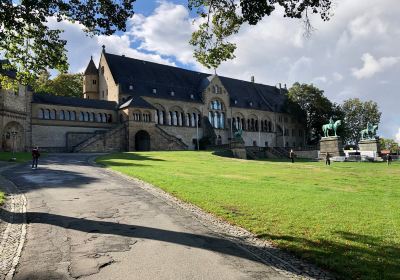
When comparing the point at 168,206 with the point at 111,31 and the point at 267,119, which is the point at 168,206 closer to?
the point at 111,31

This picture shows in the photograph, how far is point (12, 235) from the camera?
9719 millimetres

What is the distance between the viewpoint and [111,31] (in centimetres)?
1385

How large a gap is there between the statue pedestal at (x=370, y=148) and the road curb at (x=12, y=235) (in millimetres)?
51204

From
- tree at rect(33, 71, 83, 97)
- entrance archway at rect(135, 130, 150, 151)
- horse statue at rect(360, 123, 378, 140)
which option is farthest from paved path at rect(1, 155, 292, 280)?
tree at rect(33, 71, 83, 97)

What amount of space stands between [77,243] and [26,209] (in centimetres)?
462

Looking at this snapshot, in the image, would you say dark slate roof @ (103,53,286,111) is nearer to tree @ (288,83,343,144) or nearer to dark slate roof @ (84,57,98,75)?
dark slate roof @ (84,57,98,75)

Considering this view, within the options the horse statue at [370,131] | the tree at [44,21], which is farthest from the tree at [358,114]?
the tree at [44,21]

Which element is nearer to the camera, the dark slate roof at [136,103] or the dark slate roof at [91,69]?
the dark slate roof at [136,103]

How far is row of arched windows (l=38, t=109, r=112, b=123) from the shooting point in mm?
53000

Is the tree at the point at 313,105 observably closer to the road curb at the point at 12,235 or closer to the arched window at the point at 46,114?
the arched window at the point at 46,114

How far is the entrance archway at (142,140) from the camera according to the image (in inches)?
2288

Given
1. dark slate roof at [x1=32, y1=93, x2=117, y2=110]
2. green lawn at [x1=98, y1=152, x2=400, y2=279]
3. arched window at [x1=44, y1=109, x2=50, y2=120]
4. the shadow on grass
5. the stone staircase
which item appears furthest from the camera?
dark slate roof at [x1=32, y1=93, x2=117, y2=110]

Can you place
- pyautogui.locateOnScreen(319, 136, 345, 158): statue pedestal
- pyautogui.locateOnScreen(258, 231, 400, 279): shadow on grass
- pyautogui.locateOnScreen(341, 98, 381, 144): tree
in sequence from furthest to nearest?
1. pyautogui.locateOnScreen(341, 98, 381, 144): tree
2. pyautogui.locateOnScreen(319, 136, 345, 158): statue pedestal
3. pyautogui.locateOnScreen(258, 231, 400, 279): shadow on grass

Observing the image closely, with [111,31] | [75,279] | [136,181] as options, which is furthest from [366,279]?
[136,181]
